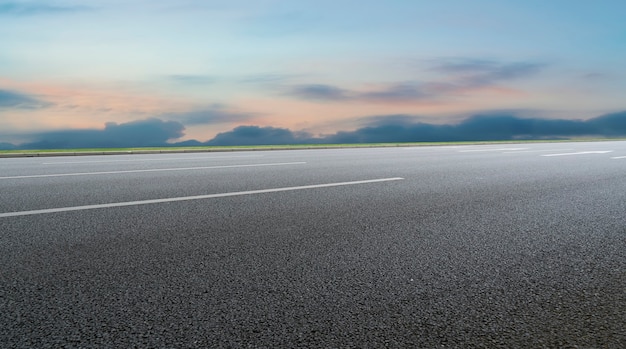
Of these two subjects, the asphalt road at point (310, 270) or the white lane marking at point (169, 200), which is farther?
the white lane marking at point (169, 200)

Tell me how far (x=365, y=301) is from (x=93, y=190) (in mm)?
5407

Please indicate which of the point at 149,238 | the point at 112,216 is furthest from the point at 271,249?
the point at 112,216

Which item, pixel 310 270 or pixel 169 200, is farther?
pixel 169 200

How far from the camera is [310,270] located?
314cm

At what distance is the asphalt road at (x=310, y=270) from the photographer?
2227mm

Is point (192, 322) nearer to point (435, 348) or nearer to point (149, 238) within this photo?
point (435, 348)

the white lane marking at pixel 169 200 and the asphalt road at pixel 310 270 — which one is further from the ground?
the white lane marking at pixel 169 200

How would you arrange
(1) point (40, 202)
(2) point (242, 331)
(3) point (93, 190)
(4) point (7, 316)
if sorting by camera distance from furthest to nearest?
(3) point (93, 190), (1) point (40, 202), (4) point (7, 316), (2) point (242, 331)

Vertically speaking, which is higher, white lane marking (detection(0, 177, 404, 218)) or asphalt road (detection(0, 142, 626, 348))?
white lane marking (detection(0, 177, 404, 218))

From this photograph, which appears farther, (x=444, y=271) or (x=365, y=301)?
(x=444, y=271)

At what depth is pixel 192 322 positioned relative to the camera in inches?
90.8

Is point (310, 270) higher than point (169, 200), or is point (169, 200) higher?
point (169, 200)

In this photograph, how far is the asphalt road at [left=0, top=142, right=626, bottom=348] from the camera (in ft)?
7.30

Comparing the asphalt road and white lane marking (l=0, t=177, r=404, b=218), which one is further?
white lane marking (l=0, t=177, r=404, b=218)
